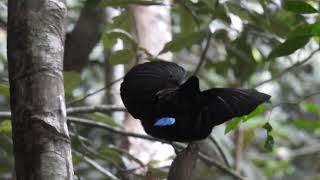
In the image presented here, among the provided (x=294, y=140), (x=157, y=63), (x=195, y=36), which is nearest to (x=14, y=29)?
(x=157, y=63)

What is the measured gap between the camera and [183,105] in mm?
1073

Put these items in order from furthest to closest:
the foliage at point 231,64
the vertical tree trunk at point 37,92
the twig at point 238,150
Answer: the twig at point 238,150 → the foliage at point 231,64 → the vertical tree trunk at point 37,92

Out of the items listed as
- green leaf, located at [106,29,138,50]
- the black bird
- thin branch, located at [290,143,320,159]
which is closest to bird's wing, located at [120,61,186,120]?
the black bird

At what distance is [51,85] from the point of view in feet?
3.32

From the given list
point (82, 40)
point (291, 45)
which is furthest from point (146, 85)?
point (82, 40)

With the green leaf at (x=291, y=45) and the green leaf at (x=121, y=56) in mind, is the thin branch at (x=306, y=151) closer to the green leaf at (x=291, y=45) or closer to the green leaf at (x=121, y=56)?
the green leaf at (x=121, y=56)

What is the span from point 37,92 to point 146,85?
220 mm

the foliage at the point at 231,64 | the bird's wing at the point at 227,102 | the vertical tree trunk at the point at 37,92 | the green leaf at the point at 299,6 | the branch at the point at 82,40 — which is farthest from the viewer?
the branch at the point at 82,40

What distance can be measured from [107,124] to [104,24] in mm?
487

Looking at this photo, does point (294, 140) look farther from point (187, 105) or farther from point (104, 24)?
point (187, 105)

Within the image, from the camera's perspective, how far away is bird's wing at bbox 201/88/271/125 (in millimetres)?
1068

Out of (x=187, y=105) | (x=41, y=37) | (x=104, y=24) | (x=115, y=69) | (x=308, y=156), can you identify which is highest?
(x=41, y=37)

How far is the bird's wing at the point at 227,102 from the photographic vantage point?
42.1 inches

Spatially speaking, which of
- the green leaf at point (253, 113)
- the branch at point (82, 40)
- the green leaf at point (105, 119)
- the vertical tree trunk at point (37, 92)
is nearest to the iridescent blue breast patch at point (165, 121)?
the vertical tree trunk at point (37, 92)
